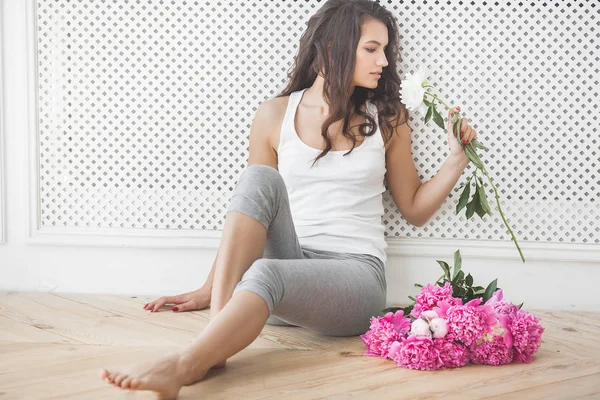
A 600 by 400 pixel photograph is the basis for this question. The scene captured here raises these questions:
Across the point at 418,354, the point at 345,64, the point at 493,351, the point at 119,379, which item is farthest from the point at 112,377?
the point at 345,64

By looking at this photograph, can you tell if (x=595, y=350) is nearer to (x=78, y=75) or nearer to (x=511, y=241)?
(x=511, y=241)

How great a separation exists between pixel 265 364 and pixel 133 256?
1.04 metres

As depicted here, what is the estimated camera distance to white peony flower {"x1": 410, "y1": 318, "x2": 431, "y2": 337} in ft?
6.13

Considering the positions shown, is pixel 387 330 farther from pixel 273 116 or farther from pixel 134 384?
pixel 273 116

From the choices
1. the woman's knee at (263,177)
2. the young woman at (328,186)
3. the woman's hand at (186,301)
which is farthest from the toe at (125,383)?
the woman's hand at (186,301)

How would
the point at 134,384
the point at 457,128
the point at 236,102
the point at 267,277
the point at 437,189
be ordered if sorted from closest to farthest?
1. the point at 134,384
2. the point at 267,277
3. the point at 457,128
4. the point at 437,189
5. the point at 236,102

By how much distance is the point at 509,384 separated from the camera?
178cm

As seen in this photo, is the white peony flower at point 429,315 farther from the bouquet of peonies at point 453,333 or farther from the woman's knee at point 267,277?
the woman's knee at point 267,277

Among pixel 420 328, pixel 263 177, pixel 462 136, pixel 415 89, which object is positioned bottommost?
pixel 420 328

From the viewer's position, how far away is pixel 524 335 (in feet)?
6.25

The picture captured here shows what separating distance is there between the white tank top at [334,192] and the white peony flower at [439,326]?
460 mm

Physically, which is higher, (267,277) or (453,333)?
(267,277)

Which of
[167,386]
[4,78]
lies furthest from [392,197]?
[4,78]

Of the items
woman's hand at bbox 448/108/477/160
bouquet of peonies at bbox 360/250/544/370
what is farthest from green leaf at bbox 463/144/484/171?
bouquet of peonies at bbox 360/250/544/370
